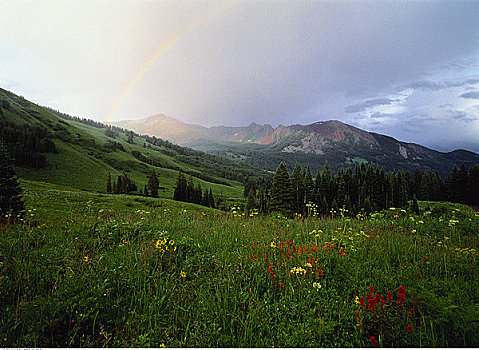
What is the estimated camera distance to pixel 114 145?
198 metres

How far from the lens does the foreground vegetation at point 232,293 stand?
313 cm

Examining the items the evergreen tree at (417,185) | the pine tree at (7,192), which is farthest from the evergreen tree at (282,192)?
the evergreen tree at (417,185)

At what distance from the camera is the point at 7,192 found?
34.6 feet

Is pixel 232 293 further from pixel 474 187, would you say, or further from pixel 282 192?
pixel 474 187

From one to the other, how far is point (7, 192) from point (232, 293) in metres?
13.4

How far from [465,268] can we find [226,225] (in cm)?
675

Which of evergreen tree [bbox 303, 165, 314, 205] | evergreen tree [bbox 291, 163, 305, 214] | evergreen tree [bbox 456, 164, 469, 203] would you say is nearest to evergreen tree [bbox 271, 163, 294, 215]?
evergreen tree [bbox 291, 163, 305, 214]

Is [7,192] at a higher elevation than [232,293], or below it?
below

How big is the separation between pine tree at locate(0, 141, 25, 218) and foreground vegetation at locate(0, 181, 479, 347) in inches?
168

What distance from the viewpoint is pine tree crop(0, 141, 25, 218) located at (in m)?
9.49

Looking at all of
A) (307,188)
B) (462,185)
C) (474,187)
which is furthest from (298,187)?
(462,185)

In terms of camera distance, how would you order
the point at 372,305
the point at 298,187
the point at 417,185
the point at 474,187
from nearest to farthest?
the point at 372,305 → the point at 298,187 → the point at 474,187 → the point at 417,185

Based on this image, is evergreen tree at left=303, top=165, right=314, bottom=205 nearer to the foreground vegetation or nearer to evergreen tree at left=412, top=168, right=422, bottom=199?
the foreground vegetation

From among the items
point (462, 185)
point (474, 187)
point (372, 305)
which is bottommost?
point (372, 305)
